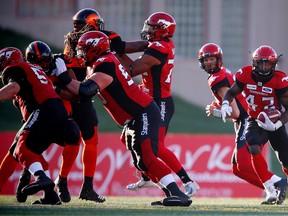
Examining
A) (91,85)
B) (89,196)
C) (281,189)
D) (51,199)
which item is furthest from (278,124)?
(51,199)

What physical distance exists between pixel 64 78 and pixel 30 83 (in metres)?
0.40

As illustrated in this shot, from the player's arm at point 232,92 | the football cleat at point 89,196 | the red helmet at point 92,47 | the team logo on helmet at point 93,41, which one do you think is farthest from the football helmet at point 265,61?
the football cleat at point 89,196

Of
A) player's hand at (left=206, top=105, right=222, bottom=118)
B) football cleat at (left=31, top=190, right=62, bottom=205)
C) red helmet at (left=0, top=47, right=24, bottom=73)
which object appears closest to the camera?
football cleat at (left=31, top=190, right=62, bottom=205)

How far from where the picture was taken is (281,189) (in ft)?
38.7

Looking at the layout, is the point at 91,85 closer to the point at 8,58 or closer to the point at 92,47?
the point at 92,47

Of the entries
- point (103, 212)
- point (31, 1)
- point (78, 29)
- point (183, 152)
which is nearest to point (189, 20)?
point (31, 1)

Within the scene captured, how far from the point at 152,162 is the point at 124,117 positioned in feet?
1.93

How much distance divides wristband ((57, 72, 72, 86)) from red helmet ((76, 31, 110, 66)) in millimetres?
277

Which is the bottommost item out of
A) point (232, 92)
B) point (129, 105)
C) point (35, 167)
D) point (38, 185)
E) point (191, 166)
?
point (191, 166)

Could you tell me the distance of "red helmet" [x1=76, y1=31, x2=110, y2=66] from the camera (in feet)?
34.9

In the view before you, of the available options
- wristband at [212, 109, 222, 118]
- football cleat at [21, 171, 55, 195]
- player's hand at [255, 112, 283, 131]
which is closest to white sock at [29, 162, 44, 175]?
football cleat at [21, 171, 55, 195]

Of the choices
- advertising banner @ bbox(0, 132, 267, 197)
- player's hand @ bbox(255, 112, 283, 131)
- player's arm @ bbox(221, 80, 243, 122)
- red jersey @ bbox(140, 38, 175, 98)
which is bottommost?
advertising banner @ bbox(0, 132, 267, 197)

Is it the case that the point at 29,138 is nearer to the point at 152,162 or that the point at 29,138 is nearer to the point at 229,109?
the point at 152,162

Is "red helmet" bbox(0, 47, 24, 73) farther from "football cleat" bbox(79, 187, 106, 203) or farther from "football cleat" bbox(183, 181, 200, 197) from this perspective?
"football cleat" bbox(183, 181, 200, 197)
